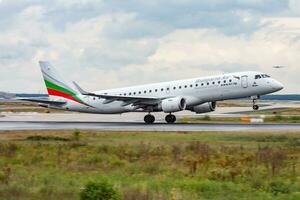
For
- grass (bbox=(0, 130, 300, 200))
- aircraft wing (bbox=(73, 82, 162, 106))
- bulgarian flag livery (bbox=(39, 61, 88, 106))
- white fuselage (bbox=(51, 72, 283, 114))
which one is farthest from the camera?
bulgarian flag livery (bbox=(39, 61, 88, 106))

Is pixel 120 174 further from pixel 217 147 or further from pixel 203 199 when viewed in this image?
pixel 217 147

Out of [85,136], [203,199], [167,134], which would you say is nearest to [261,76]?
[167,134]

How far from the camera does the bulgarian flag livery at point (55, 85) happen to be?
6234 cm

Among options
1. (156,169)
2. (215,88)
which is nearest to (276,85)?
(215,88)

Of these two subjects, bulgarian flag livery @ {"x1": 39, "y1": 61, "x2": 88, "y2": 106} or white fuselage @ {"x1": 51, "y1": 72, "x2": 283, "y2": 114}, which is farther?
bulgarian flag livery @ {"x1": 39, "y1": 61, "x2": 88, "y2": 106}

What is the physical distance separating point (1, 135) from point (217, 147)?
15.9 meters

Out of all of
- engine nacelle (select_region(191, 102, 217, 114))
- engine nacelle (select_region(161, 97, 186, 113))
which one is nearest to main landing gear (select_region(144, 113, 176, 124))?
engine nacelle (select_region(191, 102, 217, 114))

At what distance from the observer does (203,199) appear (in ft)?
52.7

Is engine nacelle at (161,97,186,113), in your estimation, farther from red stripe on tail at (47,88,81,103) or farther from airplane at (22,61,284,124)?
red stripe on tail at (47,88,81,103)

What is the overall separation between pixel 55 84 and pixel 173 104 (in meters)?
15.6

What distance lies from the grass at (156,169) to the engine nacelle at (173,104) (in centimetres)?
1783

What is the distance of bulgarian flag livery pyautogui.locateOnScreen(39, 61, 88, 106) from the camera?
6234cm

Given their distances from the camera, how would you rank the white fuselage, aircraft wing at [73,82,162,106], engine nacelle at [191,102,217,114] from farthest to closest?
engine nacelle at [191,102,217,114] < aircraft wing at [73,82,162,106] < the white fuselage

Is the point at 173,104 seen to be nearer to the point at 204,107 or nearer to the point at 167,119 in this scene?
the point at 167,119
